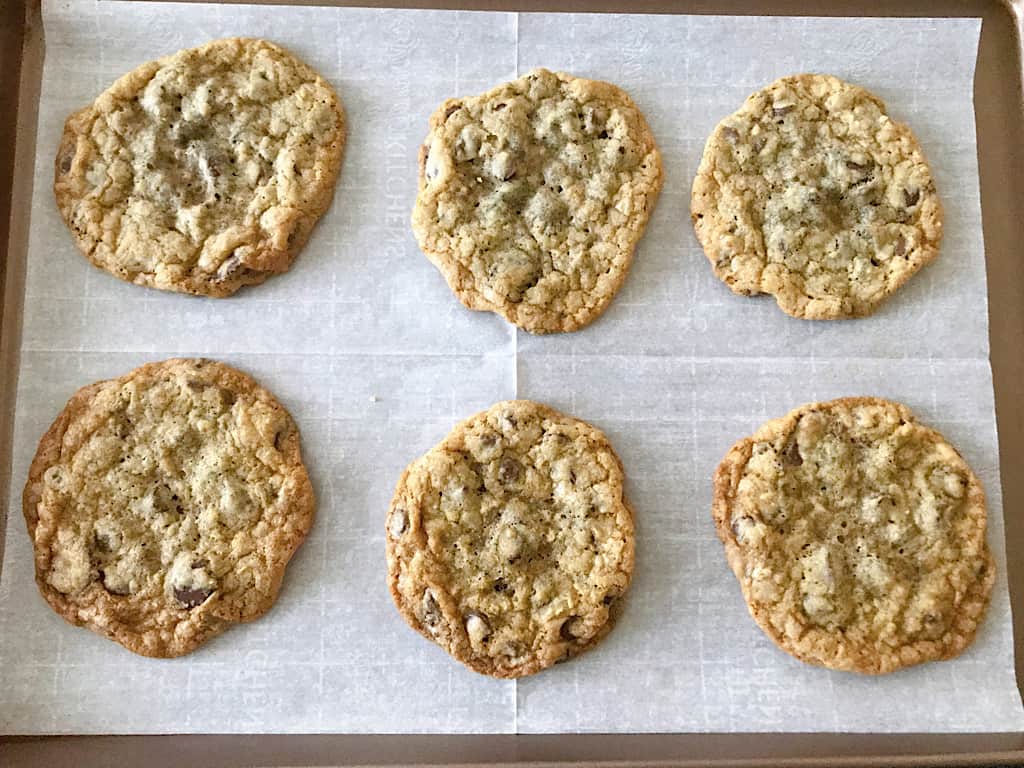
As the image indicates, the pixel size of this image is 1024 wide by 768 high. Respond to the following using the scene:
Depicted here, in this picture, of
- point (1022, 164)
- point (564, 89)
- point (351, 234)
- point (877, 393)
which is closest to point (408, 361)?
point (351, 234)

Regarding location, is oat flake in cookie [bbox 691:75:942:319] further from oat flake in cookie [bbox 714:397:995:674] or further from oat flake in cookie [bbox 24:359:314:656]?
oat flake in cookie [bbox 24:359:314:656]

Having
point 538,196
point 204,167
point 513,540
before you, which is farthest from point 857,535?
point 204,167

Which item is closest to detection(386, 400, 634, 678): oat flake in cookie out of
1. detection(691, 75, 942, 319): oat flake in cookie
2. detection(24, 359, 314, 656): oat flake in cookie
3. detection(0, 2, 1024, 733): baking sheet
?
detection(0, 2, 1024, 733): baking sheet

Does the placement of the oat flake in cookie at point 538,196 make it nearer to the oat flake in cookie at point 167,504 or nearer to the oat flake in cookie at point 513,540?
the oat flake in cookie at point 513,540

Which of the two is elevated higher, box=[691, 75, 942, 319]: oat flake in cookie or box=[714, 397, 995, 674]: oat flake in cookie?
box=[691, 75, 942, 319]: oat flake in cookie

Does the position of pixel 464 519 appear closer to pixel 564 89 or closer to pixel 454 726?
pixel 454 726

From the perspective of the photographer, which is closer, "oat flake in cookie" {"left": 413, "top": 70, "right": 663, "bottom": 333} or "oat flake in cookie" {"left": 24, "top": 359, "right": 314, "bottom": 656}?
"oat flake in cookie" {"left": 24, "top": 359, "right": 314, "bottom": 656}

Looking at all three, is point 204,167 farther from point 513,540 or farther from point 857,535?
point 857,535

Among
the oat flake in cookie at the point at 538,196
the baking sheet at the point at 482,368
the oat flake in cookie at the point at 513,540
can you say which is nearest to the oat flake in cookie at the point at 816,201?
the baking sheet at the point at 482,368
